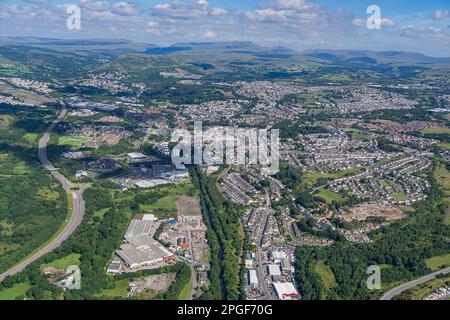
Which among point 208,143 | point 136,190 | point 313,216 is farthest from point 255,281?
point 208,143

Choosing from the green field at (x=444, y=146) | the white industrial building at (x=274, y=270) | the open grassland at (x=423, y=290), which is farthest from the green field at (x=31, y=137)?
the green field at (x=444, y=146)

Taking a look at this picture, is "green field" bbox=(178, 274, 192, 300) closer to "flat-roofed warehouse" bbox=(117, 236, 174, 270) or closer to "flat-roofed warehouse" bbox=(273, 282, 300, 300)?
"flat-roofed warehouse" bbox=(117, 236, 174, 270)

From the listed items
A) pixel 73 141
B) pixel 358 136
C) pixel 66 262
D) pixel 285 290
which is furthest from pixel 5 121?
pixel 285 290

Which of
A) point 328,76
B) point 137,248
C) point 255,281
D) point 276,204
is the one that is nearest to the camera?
point 255,281

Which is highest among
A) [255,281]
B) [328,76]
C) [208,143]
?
[328,76]

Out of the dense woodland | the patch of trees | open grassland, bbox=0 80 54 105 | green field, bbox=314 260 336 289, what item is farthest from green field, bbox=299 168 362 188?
open grassland, bbox=0 80 54 105

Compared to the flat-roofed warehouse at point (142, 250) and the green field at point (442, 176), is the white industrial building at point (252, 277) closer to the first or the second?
the flat-roofed warehouse at point (142, 250)

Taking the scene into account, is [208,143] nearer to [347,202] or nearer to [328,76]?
[347,202]
